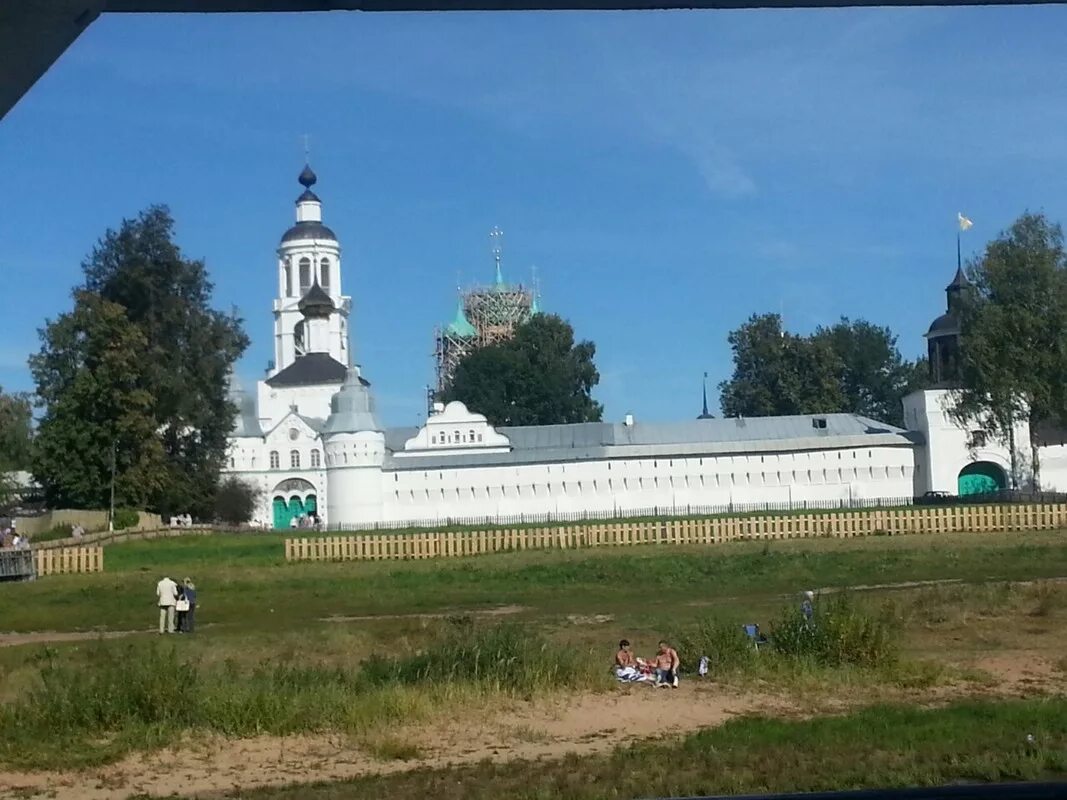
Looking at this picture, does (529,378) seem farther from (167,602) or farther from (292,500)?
(167,602)

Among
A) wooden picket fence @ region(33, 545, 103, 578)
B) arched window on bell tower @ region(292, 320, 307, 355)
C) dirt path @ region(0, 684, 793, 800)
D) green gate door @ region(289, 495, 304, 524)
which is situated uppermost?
arched window on bell tower @ region(292, 320, 307, 355)

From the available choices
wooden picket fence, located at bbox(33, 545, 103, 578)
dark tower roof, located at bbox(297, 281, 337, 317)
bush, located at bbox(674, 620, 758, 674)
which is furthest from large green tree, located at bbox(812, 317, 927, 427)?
bush, located at bbox(674, 620, 758, 674)

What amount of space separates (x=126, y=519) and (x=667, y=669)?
126 feet

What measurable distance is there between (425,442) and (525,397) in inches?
644

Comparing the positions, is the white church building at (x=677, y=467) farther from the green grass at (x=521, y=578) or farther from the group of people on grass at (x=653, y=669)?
the group of people on grass at (x=653, y=669)

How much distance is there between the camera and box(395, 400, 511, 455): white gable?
6975 cm

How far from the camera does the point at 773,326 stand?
3342 inches

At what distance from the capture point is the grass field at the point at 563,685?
10141mm

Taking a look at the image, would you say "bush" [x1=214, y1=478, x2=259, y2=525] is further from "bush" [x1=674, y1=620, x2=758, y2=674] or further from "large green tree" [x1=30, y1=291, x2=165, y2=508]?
"bush" [x1=674, y1=620, x2=758, y2=674]

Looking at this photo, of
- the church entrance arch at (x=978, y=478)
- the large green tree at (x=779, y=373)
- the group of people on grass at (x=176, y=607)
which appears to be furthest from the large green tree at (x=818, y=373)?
the group of people on grass at (x=176, y=607)

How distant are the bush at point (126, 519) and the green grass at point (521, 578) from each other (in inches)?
395

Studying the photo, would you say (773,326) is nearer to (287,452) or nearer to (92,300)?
(287,452)

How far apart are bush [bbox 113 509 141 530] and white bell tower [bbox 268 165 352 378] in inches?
1728

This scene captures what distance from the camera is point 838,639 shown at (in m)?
14.6
